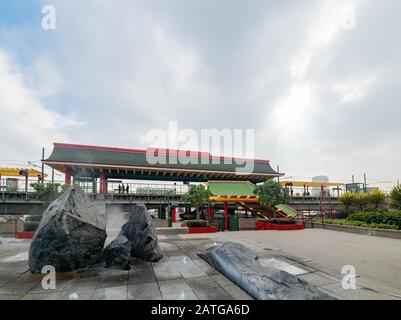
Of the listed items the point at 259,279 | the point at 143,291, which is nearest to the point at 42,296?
the point at 143,291

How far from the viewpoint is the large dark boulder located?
6.02 m

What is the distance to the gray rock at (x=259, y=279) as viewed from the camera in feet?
13.9

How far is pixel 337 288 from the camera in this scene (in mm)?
5266

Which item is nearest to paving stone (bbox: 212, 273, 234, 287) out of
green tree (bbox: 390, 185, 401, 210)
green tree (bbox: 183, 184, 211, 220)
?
green tree (bbox: 183, 184, 211, 220)

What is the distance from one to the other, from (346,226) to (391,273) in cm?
1102

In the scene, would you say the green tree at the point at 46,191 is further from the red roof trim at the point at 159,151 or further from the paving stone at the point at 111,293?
the paving stone at the point at 111,293

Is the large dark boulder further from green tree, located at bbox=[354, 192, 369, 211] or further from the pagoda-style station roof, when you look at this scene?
green tree, located at bbox=[354, 192, 369, 211]

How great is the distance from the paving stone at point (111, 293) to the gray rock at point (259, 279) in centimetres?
263

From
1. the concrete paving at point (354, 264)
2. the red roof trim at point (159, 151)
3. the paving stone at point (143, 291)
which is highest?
the red roof trim at point (159, 151)

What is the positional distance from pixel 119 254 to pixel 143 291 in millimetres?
2192

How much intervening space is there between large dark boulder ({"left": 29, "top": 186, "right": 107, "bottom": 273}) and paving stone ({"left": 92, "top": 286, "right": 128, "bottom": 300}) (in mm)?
1901

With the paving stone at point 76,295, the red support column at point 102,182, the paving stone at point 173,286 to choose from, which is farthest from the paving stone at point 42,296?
the red support column at point 102,182

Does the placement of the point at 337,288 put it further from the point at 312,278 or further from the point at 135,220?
the point at 135,220
